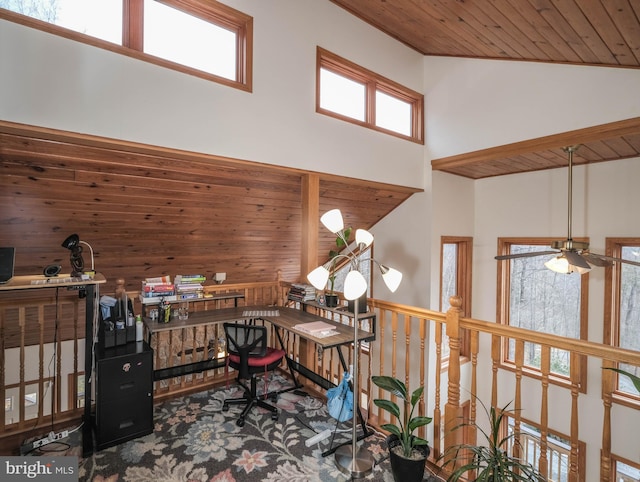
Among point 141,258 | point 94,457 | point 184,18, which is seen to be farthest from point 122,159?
point 94,457

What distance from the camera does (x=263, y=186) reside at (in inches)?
142

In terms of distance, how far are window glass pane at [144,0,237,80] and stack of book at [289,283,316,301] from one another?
209 cm

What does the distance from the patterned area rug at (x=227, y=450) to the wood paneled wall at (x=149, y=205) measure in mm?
1784

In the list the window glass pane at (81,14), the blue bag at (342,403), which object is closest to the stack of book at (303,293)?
the blue bag at (342,403)

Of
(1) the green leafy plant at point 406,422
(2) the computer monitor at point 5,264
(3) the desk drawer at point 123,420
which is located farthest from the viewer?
(3) the desk drawer at point 123,420

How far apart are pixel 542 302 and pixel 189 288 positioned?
4.41 meters

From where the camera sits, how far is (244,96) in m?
2.93

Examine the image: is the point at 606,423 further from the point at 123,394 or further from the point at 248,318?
the point at 123,394

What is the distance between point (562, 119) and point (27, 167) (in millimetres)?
4717

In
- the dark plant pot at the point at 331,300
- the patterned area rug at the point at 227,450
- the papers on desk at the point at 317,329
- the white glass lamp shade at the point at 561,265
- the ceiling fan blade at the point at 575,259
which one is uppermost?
the ceiling fan blade at the point at 575,259

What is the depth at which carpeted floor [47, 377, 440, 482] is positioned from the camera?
7.06 feet

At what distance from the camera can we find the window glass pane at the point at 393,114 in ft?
13.5

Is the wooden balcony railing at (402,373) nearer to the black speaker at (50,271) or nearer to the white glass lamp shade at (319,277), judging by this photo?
the black speaker at (50,271)

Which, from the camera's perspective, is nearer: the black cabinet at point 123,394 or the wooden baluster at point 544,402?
the wooden baluster at point 544,402
